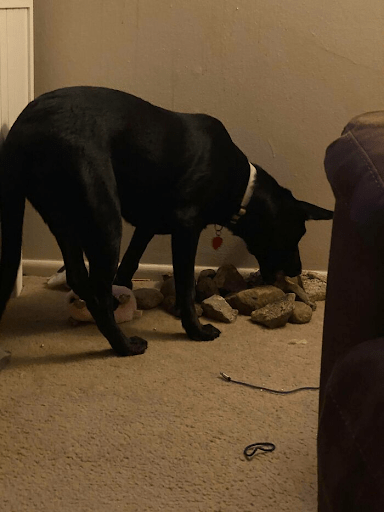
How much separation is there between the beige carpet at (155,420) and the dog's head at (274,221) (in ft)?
0.83

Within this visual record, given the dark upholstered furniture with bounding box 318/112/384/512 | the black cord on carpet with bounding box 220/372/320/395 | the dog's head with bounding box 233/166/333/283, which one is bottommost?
the black cord on carpet with bounding box 220/372/320/395

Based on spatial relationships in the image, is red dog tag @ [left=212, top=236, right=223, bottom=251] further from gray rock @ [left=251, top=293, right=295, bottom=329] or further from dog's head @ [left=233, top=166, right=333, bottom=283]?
gray rock @ [left=251, top=293, right=295, bottom=329]

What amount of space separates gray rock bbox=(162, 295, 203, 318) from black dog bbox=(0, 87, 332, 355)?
164mm

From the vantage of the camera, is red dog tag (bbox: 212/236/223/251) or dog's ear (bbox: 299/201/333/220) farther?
red dog tag (bbox: 212/236/223/251)

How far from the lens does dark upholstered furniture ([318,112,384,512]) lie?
773mm

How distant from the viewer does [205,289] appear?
7.30 ft

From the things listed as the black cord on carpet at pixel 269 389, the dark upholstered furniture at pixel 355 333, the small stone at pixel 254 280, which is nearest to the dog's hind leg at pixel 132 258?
the small stone at pixel 254 280

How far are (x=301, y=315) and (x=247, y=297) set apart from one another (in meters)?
0.18

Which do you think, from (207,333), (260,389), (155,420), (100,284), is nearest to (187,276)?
(207,333)

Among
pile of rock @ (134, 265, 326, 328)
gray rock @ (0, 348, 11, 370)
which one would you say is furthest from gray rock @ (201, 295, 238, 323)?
gray rock @ (0, 348, 11, 370)

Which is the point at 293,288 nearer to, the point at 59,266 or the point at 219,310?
the point at 219,310

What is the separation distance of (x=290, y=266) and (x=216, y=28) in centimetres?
81

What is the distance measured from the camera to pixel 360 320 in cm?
92

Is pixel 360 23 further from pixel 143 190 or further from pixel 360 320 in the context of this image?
pixel 360 320
